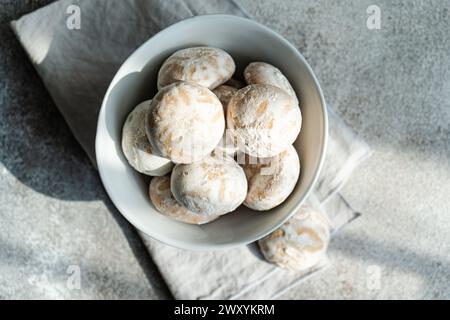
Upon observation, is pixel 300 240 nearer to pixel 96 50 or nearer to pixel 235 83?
pixel 235 83

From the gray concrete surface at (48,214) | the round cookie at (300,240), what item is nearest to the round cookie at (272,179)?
the round cookie at (300,240)

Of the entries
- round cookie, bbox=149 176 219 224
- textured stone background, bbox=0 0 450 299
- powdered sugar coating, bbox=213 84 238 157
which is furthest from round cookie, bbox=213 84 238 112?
textured stone background, bbox=0 0 450 299

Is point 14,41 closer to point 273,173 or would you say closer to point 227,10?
point 227,10

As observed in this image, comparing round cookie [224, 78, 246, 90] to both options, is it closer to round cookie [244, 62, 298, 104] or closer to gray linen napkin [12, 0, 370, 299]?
round cookie [244, 62, 298, 104]

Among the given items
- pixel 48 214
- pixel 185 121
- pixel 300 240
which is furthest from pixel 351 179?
pixel 48 214

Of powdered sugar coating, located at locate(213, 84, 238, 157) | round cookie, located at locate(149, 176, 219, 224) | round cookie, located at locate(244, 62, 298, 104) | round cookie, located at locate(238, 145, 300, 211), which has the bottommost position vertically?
round cookie, located at locate(149, 176, 219, 224)
